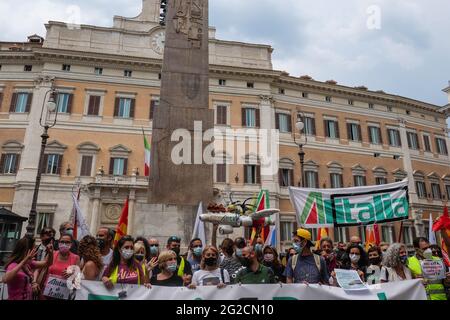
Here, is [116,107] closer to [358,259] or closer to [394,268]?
[358,259]

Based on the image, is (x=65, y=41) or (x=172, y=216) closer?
(x=172, y=216)

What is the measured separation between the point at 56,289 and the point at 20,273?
367 millimetres

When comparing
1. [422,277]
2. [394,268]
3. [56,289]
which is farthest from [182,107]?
[422,277]

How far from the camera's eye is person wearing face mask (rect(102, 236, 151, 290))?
349 cm

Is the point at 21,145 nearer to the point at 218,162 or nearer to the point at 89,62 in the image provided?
the point at 89,62

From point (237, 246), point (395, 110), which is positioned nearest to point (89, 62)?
point (237, 246)

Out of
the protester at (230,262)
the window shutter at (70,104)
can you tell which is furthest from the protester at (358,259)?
the window shutter at (70,104)

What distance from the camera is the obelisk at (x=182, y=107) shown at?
752 cm

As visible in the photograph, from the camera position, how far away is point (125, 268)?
3611 millimetres

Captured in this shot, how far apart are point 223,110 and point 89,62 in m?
9.53

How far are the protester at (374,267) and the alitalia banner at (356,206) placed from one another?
2053 mm

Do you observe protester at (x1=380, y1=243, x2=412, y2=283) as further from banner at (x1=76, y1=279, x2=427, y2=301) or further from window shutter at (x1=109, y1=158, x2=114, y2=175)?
window shutter at (x1=109, y1=158, x2=114, y2=175)
